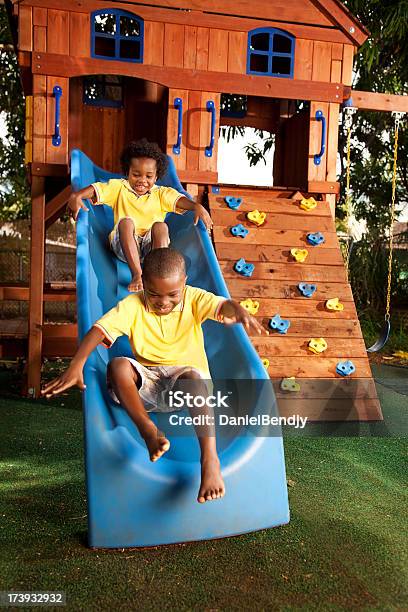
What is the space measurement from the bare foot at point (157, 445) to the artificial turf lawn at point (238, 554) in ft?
1.39

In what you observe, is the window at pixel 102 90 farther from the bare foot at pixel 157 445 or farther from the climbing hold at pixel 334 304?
the bare foot at pixel 157 445

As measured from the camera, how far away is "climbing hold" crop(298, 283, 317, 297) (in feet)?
16.5

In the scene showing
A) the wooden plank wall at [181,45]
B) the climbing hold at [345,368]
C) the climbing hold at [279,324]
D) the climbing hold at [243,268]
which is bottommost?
the climbing hold at [345,368]

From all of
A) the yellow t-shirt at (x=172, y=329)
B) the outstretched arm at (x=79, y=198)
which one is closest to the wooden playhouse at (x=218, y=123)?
the outstretched arm at (x=79, y=198)

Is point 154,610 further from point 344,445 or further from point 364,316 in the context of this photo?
point 364,316

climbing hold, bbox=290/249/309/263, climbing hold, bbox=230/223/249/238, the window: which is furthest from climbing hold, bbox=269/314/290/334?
the window

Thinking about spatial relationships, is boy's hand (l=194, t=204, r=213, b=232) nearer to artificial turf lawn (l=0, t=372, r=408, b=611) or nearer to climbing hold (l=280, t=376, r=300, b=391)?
climbing hold (l=280, t=376, r=300, b=391)

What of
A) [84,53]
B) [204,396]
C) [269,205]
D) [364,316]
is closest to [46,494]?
[204,396]

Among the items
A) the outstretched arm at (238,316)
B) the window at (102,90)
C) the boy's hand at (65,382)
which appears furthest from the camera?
the window at (102,90)

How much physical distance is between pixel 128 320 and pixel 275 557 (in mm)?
1156

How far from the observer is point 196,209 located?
4.27m

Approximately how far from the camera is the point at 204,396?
2732mm

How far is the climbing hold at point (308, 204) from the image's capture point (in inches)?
Answer: 223

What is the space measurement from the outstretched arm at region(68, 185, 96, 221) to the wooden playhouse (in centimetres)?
120
